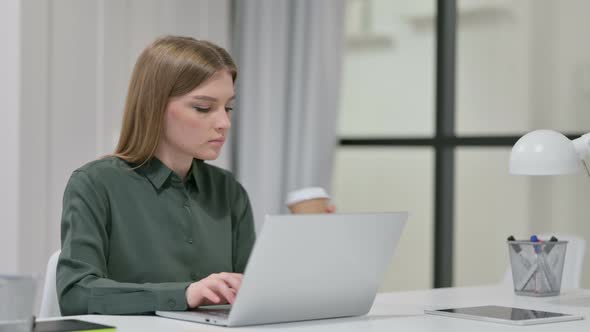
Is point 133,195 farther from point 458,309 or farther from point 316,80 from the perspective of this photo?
point 316,80

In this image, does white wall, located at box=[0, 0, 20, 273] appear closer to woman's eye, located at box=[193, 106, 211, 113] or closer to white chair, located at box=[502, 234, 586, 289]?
woman's eye, located at box=[193, 106, 211, 113]

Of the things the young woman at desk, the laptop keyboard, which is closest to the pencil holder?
the young woman at desk

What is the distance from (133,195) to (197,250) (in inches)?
7.9

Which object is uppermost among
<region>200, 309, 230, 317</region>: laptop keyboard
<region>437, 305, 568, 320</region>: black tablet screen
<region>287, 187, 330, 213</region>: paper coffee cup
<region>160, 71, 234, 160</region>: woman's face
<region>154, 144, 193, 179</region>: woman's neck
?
<region>160, 71, 234, 160</region>: woman's face

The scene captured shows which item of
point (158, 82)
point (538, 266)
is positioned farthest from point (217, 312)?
point (538, 266)

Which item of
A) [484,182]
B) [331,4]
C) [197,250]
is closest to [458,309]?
[197,250]

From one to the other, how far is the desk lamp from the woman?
637mm

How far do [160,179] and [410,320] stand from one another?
67 centimetres

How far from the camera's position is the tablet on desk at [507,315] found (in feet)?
5.86

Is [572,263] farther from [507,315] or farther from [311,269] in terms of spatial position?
[311,269]

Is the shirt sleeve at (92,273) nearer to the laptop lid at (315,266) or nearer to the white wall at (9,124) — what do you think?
the laptop lid at (315,266)

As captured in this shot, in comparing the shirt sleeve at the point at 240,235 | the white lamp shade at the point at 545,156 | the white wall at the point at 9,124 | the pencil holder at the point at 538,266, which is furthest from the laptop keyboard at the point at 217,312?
the white wall at the point at 9,124

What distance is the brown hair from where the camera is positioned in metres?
2.10

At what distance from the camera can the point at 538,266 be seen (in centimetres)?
231
